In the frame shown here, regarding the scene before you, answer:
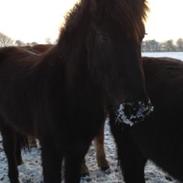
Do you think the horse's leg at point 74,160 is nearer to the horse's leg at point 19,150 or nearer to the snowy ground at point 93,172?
the snowy ground at point 93,172

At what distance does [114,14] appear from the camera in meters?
2.92

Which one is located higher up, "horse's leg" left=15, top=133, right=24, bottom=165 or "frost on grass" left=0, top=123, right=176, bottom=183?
"horse's leg" left=15, top=133, right=24, bottom=165

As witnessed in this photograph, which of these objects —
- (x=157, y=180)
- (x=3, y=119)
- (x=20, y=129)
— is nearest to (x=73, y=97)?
(x=20, y=129)

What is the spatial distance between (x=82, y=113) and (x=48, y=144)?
517mm

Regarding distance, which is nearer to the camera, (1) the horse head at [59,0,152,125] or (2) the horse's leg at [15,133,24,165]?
(1) the horse head at [59,0,152,125]

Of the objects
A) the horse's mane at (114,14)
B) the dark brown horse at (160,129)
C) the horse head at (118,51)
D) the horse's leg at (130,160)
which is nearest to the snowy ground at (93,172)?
the horse's leg at (130,160)

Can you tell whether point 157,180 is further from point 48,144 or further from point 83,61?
point 83,61

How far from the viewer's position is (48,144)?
3820 mm

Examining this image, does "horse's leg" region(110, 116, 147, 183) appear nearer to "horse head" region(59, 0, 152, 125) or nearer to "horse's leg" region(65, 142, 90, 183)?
"horse's leg" region(65, 142, 90, 183)

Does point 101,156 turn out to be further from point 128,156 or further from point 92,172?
point 128,156

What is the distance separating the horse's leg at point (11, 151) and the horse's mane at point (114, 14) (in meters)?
2.45

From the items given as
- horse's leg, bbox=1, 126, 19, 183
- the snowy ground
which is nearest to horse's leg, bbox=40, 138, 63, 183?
horse's leg, bbox=1, 126, 19, 183

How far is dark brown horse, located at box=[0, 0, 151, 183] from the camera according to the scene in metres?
2.86

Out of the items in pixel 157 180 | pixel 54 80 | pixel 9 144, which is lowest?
pixel 157 180
